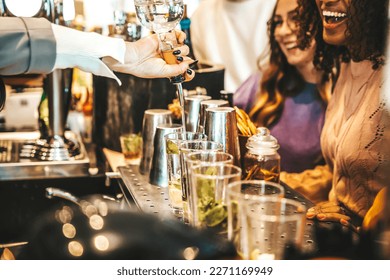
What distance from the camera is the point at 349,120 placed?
175 cm

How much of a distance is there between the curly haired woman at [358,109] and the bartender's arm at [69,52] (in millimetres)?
580

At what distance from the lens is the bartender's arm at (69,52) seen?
1237 millimetres

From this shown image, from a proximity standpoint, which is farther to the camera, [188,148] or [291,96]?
[291,96]

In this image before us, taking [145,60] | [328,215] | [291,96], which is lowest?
[328,215]

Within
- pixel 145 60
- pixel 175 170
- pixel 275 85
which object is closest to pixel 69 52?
pixel 145 60

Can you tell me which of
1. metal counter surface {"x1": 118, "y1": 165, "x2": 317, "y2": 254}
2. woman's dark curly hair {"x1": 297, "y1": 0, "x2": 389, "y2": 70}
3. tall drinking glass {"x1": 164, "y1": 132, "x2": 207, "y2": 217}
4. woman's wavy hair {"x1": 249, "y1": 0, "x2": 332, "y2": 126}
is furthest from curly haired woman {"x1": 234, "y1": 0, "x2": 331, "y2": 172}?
tall drinking glass {"x1": 164, "y1": 132, "x2": 207, "y2": 217}

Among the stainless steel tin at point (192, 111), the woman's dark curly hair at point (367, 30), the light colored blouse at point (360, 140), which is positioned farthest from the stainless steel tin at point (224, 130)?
the woman's dark curly hair at point (367, 30)

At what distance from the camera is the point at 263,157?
4.35 ft

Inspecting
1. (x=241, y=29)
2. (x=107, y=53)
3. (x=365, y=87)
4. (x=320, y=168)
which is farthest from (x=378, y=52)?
(x=241, y=29)

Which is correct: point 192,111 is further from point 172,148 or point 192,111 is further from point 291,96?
point 291,96

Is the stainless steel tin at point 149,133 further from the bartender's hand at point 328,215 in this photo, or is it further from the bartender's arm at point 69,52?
the bartender's hand at point 328,215

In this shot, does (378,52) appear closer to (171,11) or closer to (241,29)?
(171,11)

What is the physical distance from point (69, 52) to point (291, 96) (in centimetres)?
130

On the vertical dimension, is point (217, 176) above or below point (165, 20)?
below
